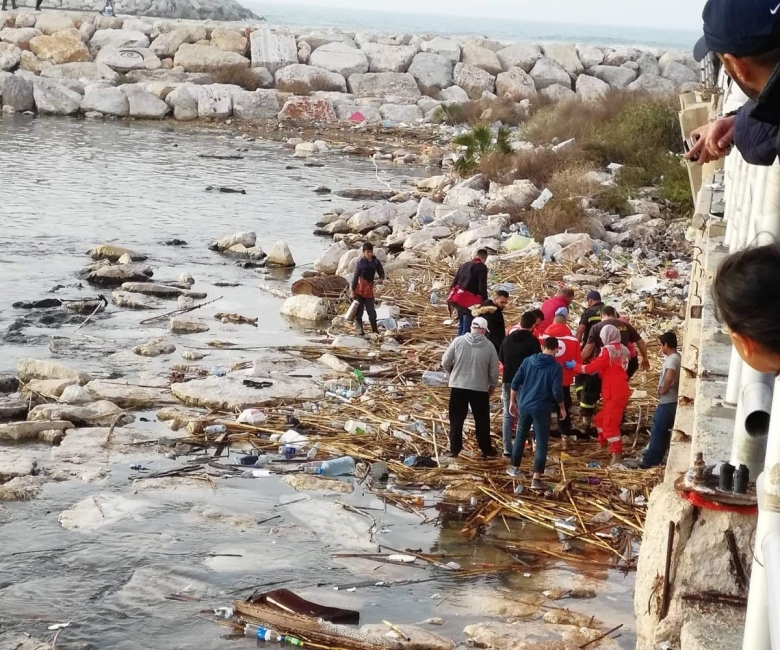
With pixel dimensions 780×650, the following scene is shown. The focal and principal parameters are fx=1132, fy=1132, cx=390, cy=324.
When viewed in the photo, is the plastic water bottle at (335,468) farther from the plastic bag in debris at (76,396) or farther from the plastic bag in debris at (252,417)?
the plastic bag in debris at (76,396)

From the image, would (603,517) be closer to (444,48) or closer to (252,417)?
(252,417)

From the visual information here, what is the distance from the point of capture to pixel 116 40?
159 ft

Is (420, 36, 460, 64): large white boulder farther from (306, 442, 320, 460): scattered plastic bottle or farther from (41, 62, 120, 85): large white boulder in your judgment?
(306, 442, 320, 460): scattered plastic bottle

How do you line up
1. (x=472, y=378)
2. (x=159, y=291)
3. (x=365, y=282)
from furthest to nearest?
1. (x=159, y=291)
2. (x=365, y=282)
3. (x=472, y=378)

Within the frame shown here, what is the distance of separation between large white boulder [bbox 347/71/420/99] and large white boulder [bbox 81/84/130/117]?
33.9ft

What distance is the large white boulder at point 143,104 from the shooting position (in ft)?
133

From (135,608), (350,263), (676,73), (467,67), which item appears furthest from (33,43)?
(135,608)

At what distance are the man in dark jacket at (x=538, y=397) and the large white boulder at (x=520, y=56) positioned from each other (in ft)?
137

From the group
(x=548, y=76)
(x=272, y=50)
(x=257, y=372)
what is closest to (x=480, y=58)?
(x=548, y=76)

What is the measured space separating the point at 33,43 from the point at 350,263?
3396 cm

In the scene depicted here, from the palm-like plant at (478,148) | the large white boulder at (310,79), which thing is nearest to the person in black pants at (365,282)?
the palm-like plant at (478,148)

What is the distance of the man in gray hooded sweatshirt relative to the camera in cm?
953

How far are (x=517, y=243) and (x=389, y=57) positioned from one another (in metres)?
32.3

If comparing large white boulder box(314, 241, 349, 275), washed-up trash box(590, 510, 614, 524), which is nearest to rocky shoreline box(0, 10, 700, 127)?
large white boulder box(314, 241, 349, 275)
